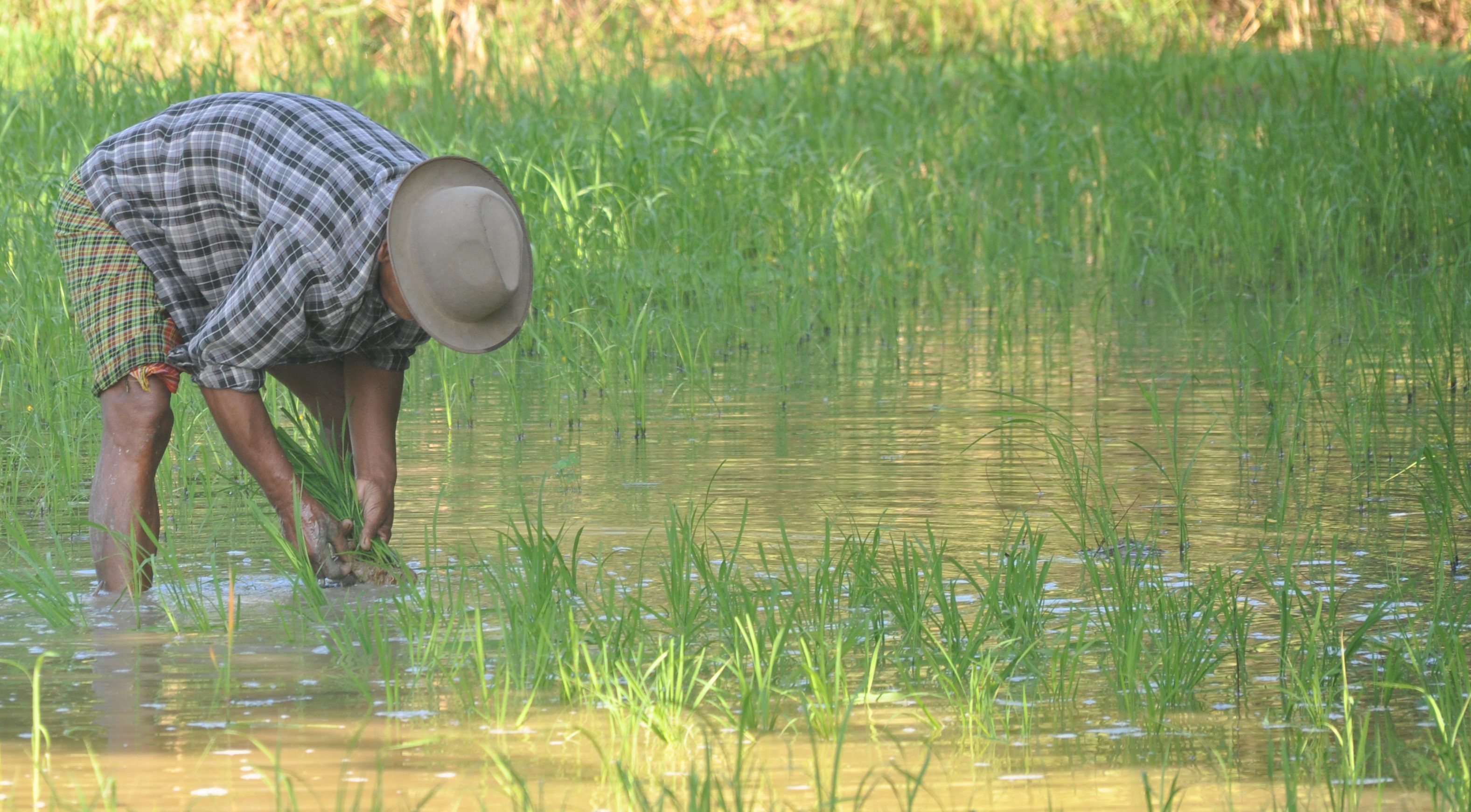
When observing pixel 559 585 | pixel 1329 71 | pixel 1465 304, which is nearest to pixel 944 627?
pixel 559 585

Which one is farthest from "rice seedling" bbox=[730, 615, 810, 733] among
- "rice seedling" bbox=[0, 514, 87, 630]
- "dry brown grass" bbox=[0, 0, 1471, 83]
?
"dry brown grass" bbox=[0, 0, 1471, 83]

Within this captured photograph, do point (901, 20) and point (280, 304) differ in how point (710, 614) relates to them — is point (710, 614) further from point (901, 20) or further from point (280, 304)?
point (901, 20)

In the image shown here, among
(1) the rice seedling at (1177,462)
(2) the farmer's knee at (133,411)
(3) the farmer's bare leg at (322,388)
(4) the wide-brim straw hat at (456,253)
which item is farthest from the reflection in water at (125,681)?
(1) the rice seedling at (1177,462)

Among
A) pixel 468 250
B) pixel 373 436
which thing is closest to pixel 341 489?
pixel 373 436

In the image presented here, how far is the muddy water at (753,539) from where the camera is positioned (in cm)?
295

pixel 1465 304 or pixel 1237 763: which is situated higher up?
pixel 1465 304

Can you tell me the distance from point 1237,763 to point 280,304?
1945mm

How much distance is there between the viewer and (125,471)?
Answer: 411 centimetres

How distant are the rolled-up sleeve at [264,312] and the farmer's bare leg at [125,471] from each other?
11.1 inches

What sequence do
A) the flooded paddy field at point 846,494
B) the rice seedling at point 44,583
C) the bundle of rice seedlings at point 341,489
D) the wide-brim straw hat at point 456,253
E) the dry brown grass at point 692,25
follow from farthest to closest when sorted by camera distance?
1. the dry brown grass at point 692,25
2. the bundle of rice seedlings at point 341,489
3. the rice seedling at point 44,583
4. the wide-brim straw hat at point 456,253
5. the flooded paddy field at point 846,494

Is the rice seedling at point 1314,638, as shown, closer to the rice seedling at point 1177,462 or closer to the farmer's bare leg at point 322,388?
the rice seedling at point 1177,462

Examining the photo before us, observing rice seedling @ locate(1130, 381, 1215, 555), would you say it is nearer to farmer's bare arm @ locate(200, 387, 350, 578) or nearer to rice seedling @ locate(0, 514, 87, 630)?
farmer's bare arm @ locate(200, 387, 350, 578)

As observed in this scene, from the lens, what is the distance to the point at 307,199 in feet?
12.4

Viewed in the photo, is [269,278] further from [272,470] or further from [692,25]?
[692,25]
